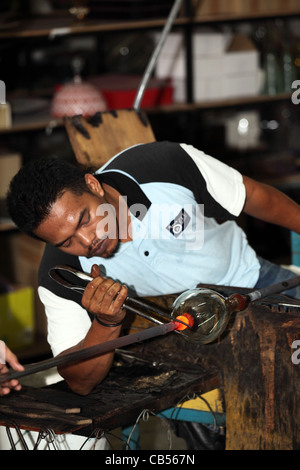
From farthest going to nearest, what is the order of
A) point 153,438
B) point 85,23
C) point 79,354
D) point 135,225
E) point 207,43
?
point 207,43, point 85,23, point 153,438, point 135,225, point 79,354

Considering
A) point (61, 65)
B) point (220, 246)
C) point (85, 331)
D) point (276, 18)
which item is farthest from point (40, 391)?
point (276, 18)

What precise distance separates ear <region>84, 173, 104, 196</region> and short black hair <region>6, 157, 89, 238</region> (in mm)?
11

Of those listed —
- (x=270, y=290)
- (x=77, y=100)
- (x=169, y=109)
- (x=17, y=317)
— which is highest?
(x=169, y=109)

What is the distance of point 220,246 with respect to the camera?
6.01ft

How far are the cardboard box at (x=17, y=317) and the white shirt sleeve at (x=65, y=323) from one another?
50.1 inches

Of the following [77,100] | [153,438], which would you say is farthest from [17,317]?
[77,100]

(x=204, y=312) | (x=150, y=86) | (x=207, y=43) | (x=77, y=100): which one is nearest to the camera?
(x=204, y=312)

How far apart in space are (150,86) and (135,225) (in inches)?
62.7

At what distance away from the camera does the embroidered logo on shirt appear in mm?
1749

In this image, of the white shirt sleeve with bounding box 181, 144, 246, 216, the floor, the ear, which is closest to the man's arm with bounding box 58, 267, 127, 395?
the ear

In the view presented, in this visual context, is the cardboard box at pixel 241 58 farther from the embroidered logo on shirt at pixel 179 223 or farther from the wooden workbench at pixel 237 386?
the wooden workbench at pixel 237 386

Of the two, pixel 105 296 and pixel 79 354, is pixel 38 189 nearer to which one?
pixel 105 296

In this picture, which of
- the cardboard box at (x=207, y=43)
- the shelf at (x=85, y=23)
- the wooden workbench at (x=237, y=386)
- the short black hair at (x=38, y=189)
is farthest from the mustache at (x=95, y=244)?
the cardboard box at (x=207, y=43)

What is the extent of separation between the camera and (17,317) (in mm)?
2980
